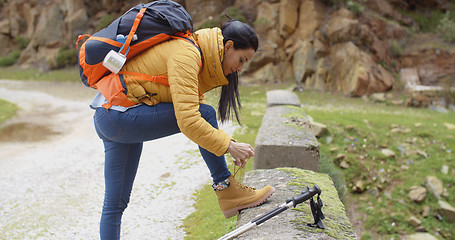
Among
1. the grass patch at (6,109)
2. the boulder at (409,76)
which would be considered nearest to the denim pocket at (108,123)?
the grass patch at (6,109)

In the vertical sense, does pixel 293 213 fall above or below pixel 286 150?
above

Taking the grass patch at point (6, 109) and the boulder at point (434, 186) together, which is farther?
the grass patch at point (6, 109)

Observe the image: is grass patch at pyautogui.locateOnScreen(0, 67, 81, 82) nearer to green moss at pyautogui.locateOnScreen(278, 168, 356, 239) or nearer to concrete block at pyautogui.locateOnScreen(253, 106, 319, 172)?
concrete block at pyautogui.locateOnScreen(253, 106, 319, 172)

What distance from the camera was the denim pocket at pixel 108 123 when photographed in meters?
2.01

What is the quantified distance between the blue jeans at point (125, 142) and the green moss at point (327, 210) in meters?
0.58

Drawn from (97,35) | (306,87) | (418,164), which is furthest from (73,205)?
(306,87)

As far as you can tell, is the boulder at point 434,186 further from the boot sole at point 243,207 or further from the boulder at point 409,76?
the boulder at point 409,76

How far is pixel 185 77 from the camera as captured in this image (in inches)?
73.8

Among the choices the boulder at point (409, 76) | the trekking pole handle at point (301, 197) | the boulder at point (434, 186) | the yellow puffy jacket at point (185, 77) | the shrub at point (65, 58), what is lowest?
the shrub at point (65, 58)

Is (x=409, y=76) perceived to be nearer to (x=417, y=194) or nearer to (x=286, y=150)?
(x=417, y=194)

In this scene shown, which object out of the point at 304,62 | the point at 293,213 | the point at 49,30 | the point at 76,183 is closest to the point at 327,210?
the point at 293,213

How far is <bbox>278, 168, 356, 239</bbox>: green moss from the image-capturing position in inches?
84.9

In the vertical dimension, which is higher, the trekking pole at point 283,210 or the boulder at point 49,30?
the trekking pole at point 283,210

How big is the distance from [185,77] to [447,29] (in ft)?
48.9
